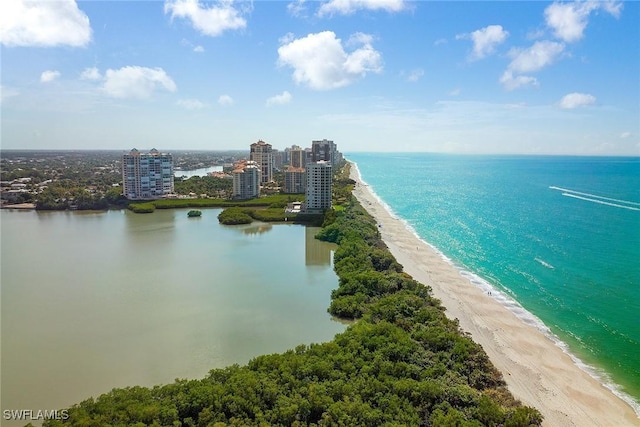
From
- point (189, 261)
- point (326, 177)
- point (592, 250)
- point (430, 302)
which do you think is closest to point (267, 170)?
point (326, 177)

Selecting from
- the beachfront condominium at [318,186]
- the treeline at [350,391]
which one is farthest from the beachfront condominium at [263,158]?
the treeline at [350,391]

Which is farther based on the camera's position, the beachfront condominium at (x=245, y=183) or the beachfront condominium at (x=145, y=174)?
the beachfront condominium at (x=245, y=183)

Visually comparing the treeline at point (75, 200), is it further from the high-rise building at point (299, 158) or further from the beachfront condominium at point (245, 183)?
the high-rise building at point (299, 158)

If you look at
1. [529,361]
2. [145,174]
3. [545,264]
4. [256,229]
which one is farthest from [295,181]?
[529,361]

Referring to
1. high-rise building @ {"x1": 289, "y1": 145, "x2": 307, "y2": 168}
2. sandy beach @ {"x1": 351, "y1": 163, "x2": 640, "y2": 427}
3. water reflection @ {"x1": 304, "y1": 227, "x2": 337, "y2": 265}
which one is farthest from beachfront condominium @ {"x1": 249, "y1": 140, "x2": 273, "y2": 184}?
sandy beach @ {"x1": 351, "y1": 163, "x2": 640, "y2": 427}

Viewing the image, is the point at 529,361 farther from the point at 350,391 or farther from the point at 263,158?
the point at 263,158

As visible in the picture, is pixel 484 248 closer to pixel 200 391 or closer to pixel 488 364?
pixel 488 364

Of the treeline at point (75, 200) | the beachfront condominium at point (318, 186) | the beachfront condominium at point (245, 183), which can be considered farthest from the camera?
the beachfront condominium at point (245, 183)

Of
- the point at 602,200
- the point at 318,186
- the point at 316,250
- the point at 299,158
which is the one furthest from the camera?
the point at 299,158
